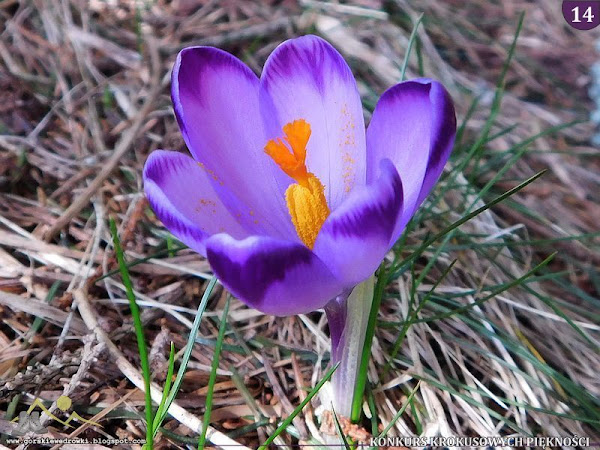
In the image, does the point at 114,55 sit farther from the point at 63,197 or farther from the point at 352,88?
the point at 352,88

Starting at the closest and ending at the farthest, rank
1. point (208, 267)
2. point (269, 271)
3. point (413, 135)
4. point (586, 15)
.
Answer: point (269, 271) < point (413, 135) < point (208, 267) < point (586, 15)

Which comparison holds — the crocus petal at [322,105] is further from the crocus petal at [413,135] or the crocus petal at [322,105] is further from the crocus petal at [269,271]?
the crocus petal at [269,271]

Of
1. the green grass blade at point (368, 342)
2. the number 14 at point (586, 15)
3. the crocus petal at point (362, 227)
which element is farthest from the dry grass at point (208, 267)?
the crocus petal at point (362, 227)

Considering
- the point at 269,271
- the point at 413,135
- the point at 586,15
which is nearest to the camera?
the point at 269,271

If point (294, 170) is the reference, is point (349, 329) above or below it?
below

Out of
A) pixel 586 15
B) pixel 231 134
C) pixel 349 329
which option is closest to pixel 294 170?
pixel 231 134

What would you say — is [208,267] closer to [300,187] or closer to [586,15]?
[300,187]

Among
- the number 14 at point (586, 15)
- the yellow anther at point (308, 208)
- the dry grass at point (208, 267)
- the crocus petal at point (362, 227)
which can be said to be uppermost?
the crocus petal at point (362, 227)
